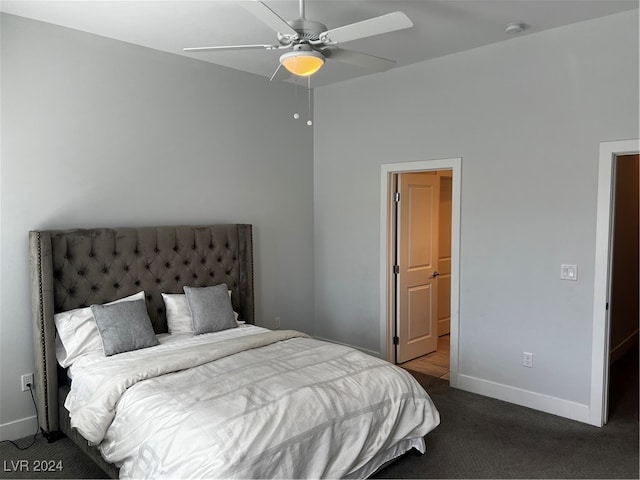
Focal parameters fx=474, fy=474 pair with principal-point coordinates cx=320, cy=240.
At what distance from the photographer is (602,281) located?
3.35m

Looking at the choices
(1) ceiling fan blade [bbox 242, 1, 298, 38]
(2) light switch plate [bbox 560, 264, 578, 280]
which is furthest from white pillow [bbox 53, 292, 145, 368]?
(2) light switch plate [bbox 560, 264, 578, 280]

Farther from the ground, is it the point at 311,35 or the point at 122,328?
the point at 311,35

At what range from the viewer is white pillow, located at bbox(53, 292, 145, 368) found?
3102mm

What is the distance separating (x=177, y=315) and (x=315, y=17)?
2.42 meters

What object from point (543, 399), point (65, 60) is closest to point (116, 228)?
point (65, 60)

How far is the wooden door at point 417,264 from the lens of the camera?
4.76m

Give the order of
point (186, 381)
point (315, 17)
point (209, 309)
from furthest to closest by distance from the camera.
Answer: point (209, 309)
point (315, 17)
point (186, 381)

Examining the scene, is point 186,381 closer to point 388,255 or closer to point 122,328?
point 122,328

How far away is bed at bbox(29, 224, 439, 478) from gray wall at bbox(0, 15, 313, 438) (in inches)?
7.9

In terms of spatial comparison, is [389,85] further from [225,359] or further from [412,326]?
[225,359]

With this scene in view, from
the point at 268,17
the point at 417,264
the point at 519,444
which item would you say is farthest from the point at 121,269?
the point at 519,444

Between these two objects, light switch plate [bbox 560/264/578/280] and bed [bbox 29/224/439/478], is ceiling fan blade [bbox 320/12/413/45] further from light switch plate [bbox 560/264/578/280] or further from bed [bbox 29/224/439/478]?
light switch plate [bbox 560/264/578/280]

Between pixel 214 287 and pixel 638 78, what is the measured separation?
3.41 meters

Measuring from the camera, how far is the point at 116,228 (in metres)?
3.60
